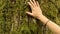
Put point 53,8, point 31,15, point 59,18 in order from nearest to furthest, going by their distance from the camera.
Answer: point 31,15, point 53,8, point 59,18

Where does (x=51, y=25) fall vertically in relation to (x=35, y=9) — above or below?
below

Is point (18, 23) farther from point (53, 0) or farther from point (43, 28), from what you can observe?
point (53, 0)

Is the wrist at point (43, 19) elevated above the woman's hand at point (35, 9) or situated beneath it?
situated beneath

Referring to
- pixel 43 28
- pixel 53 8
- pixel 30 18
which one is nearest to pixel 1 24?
pixel 30 18

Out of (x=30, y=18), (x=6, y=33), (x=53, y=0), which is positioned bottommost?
(x=6, y=33)

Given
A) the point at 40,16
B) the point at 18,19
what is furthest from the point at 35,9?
the point at 18,19

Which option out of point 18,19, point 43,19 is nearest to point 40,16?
point 43,19

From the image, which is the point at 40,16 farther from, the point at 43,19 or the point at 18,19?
the point at 18,19

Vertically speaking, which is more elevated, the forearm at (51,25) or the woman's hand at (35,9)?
the woman's hand at (35,9)

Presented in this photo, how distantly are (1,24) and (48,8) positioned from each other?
1.54 ft

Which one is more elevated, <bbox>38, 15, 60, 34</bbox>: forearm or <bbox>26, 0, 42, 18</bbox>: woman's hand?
<bbox>26, 0, 42, 18</bbox>: woman's hand

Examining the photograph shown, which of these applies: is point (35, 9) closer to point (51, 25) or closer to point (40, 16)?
point (40, 16)

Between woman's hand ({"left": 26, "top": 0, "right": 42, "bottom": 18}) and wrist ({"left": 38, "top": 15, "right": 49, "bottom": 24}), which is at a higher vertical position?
woman's hand ({"left": 26, "top": 0, "right": 42, "bottom": 18})

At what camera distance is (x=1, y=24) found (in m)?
1.92
